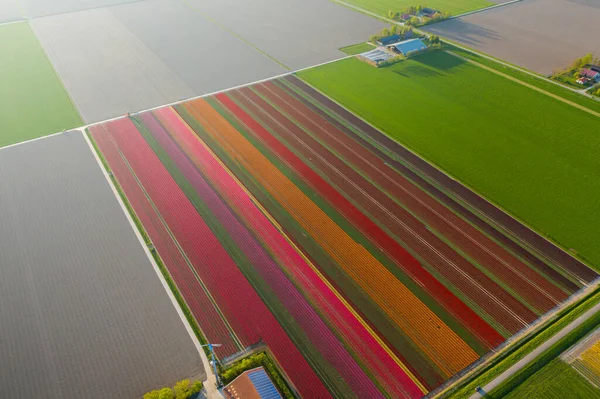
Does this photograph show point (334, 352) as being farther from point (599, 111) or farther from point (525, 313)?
point (599, 111)

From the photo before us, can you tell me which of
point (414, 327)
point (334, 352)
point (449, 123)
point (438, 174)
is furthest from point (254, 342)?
point (449, 123)

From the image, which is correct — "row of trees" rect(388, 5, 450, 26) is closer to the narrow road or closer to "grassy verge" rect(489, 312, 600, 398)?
the narrow road

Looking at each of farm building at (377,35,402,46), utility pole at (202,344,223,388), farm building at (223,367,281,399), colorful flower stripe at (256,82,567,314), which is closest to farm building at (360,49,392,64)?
farm building at (377,35,402,46)

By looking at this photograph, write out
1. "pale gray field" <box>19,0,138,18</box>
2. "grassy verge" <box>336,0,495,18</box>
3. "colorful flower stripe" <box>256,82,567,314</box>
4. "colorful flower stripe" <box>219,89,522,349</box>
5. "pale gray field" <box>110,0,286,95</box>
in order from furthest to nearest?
"grassy verge" <box>336,0,495,18</box>
"pale gray field" <box>19,0,138,18</box>
"pale gray field" <box>110,0,286,95</box>
"colorful flower stripe" <box>256,82,567,314</box>
"colorful flower stripe" <box>219,89,522,349</box>

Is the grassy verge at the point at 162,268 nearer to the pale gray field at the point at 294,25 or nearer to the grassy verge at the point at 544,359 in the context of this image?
the grassy verge at the point at 544,359

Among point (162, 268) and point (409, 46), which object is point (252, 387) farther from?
point (409, 46)

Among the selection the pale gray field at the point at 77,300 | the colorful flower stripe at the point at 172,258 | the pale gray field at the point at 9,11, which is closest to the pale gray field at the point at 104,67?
the pale gray field at the point at 9,11

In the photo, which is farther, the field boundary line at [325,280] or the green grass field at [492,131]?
the green grass field at [492,131]

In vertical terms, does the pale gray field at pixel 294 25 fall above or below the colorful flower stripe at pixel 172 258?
above
